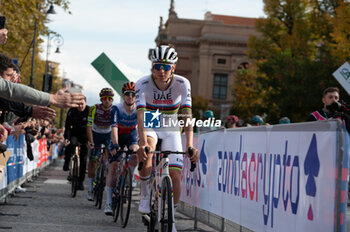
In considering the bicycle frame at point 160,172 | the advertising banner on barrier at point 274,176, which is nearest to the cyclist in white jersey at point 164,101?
the bicycle frame at point 160,172

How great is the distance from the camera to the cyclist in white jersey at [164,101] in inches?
313

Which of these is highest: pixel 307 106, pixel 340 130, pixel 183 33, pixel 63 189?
pixel 183 33

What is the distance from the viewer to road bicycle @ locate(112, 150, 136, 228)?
9664 millimetres

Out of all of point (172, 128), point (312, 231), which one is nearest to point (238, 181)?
point (172, 128)

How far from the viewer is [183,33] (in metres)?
108

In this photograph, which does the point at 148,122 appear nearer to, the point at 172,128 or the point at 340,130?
the point at 172,128

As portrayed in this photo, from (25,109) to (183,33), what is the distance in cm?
10185

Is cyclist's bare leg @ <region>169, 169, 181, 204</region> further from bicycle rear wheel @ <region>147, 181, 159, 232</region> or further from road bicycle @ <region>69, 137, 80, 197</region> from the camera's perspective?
road bicycle @ <region>69, 137, 80, 197</region>

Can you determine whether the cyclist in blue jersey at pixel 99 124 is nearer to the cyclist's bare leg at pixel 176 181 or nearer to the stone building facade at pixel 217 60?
the cyclist's bare leg at pixel 176 181

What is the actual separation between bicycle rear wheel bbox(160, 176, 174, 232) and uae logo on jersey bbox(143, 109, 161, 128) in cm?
78

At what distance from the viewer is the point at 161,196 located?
24.4 feet

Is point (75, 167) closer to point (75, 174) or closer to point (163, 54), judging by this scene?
point (75, 174)

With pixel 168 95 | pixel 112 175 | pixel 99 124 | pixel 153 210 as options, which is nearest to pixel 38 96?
pixel 153 210

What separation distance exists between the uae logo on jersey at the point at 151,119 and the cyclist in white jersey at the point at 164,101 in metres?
0.04
